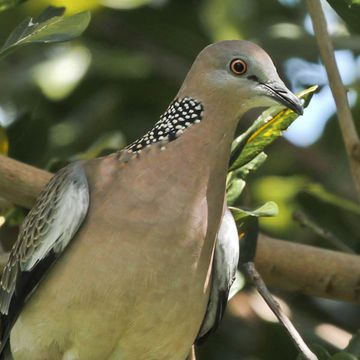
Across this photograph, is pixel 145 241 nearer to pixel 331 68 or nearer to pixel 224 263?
pixel 224 263

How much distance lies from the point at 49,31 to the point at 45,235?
0.79 metres

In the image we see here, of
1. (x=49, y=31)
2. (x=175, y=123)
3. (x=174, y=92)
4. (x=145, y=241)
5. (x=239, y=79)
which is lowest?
(x=174, y=92)

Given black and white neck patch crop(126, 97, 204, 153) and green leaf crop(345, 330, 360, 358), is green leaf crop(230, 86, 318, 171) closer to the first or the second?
black and white neck patch crop(126, 97, 204, 153)

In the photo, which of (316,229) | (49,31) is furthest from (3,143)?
(316,229)

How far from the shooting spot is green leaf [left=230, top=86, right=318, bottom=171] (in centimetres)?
455

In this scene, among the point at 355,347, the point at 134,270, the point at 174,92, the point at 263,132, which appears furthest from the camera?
Answer: the point at 174,92

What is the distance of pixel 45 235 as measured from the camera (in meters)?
4.18

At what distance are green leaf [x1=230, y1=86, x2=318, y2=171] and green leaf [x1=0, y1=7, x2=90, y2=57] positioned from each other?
80 cm

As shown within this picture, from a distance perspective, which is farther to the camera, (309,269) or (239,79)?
(309,269)

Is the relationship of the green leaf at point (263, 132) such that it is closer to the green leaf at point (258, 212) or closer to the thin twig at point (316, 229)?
the green leaf at point (258, 212)

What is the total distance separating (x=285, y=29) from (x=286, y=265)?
5.14 ft

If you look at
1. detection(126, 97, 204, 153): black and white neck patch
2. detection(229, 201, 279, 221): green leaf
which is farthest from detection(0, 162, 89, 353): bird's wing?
detection(229, 201, 279, 221): green leaf

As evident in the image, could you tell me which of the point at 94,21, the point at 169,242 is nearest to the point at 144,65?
the point at 94,21

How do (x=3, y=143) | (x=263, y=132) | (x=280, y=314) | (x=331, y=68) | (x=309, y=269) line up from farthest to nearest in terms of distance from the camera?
(x=3, y=143) → (x=309, y=269) → (x=263, y=132) → (x=331, y=68) → (x=280, y=314)
